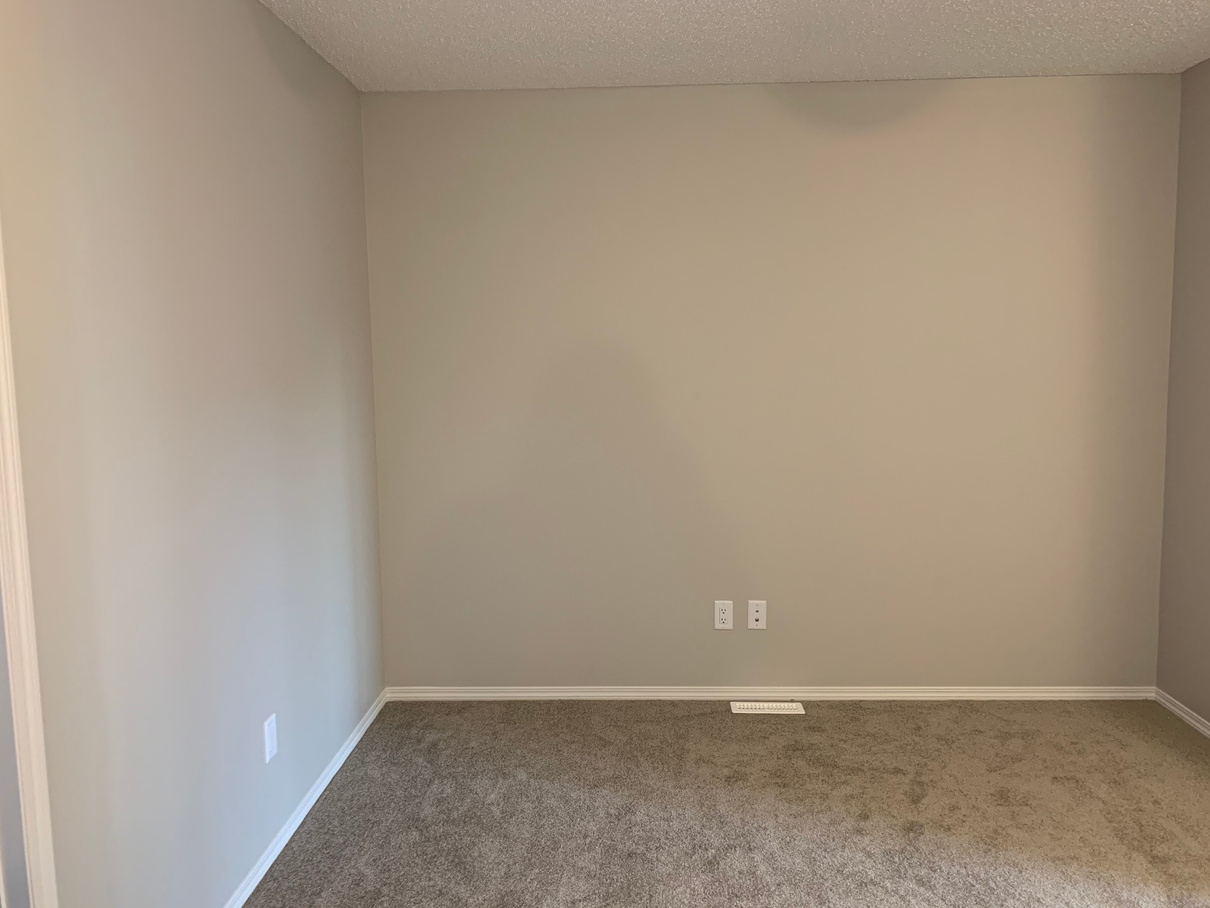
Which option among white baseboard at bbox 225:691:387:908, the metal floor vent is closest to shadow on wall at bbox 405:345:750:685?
the metal floor vent

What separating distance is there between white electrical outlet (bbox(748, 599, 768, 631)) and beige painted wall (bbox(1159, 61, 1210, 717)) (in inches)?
62.7

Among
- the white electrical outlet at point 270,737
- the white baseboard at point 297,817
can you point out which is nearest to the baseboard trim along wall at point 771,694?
the white baseboard at point 297,817

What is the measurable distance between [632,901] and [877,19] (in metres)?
2.66

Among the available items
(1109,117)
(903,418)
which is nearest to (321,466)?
(903,418)

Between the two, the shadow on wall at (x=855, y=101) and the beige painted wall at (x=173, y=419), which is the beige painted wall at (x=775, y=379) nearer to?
the shadow on wall at (x=855, y=101)

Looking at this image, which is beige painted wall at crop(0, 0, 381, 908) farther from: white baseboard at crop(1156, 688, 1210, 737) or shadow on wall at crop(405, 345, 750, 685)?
white baseboard at crop(1156, 688, 1210, 737)

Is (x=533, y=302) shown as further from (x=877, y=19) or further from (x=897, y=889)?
(x=897, y=889)

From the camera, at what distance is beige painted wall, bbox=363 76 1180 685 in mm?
3184

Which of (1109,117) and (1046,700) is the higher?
(1109,117)

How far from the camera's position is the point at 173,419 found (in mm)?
1878

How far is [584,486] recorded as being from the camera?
334 cm

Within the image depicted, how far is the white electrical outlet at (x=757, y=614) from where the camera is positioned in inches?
132

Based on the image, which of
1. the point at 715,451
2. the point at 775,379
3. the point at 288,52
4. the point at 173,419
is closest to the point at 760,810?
the point at 715,451

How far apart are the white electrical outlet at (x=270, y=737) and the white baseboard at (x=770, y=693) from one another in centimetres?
106
